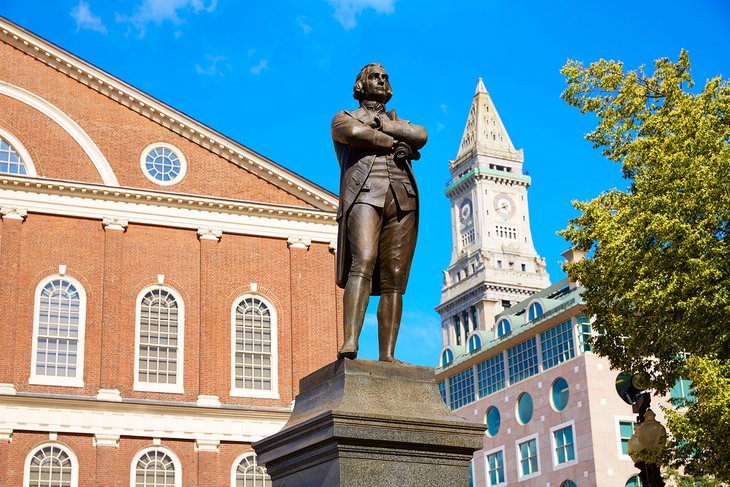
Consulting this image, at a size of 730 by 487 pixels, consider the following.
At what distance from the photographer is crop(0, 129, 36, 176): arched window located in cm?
3572

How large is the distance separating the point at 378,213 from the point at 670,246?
1199cm

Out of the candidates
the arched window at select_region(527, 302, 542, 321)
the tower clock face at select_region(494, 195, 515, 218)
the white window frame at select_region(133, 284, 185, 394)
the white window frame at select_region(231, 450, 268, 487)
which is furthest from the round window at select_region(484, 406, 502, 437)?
the tower clock face at select_region(494, 195, 515, 218)

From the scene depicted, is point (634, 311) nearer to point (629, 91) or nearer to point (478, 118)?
point (629, 91)

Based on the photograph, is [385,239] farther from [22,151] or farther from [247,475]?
[22,151]

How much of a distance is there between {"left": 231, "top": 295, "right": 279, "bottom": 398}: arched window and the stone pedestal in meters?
27.5

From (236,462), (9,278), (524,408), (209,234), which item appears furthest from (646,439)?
(524,408)

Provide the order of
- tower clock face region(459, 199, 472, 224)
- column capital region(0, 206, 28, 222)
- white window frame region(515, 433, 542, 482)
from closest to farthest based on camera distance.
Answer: column capital region(0, 206, 28, 222) → white window frame region(515, 433, 542, 482) → tower clock face region(459, 199, 472, 224)

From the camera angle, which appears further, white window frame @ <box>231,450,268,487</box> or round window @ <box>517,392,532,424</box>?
round window @ <box>517,392,532,424</box>

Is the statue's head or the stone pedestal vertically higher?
the statue's head

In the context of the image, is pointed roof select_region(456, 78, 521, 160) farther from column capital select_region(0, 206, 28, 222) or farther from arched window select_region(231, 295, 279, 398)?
column capital select_region(0, 206, 28, 222)

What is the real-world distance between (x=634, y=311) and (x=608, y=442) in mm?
37718

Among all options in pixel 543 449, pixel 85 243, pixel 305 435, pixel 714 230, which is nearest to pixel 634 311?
pixel 714 230

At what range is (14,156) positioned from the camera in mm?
35875

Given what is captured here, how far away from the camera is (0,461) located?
106 feet
